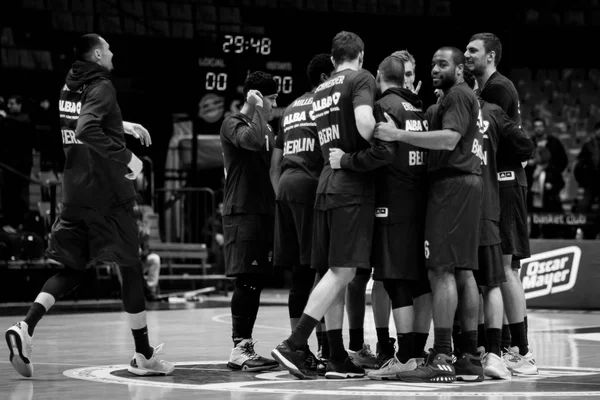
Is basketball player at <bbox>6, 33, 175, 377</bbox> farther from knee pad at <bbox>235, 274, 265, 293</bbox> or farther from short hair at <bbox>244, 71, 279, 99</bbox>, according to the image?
short hair at <bbox>244, 71, 279, 99</bbox>

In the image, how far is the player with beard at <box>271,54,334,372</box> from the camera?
7.77 m

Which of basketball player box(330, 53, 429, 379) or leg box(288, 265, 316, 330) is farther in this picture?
leg box(288, 265, 316, 330)

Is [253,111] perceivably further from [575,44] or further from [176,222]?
[575,44]

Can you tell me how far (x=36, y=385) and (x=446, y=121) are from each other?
10.4 feet

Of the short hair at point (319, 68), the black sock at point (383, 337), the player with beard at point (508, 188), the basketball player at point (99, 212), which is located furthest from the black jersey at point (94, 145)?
the player with beard at point (508, 188)

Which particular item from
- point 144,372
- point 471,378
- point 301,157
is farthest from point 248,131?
point 471,378

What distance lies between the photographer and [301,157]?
25.9ft

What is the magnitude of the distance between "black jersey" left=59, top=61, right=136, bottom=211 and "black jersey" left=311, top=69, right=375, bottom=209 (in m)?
1.38

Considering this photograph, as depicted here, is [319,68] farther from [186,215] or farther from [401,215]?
[186,215]

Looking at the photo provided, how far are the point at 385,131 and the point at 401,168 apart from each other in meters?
0.34

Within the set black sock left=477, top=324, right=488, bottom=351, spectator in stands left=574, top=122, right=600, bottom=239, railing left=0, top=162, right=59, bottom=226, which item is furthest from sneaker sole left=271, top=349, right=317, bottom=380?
spectator in stands left=574, top=122, right=600, bottom=239

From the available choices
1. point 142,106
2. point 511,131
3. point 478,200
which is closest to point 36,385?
point 478,200

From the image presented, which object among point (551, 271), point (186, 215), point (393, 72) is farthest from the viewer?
point (186, 215)

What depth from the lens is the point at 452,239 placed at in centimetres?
712
